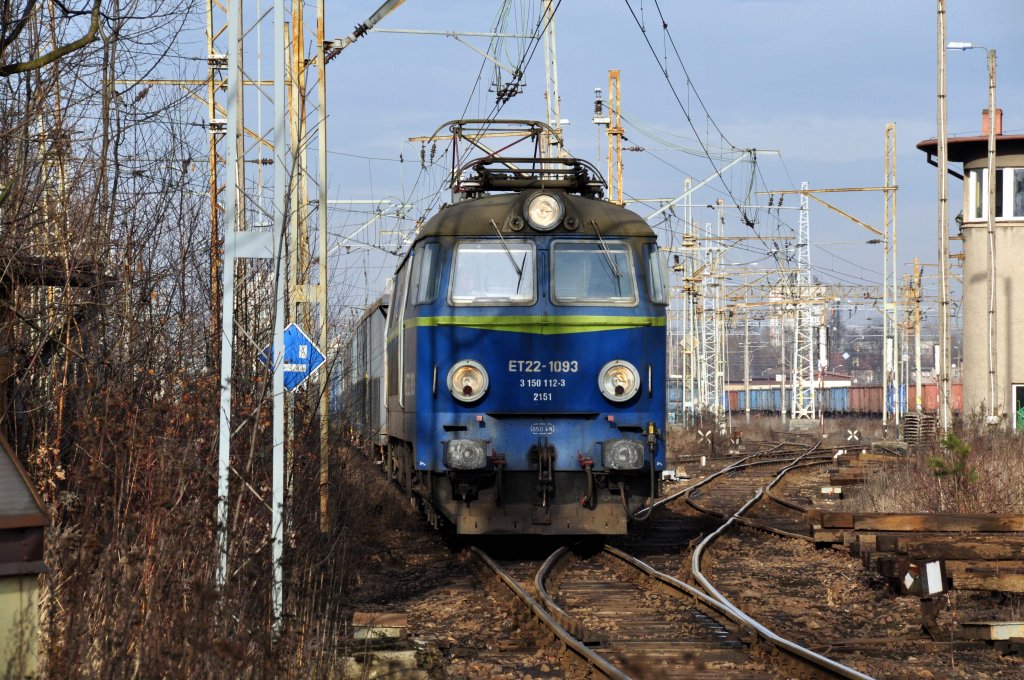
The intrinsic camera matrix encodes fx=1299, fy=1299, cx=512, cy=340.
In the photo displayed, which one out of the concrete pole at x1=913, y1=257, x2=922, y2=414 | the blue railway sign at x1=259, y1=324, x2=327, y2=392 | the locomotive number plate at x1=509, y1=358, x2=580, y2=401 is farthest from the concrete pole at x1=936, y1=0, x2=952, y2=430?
the blue railway sign at x1=259, y1=324, x2=327, y2=392

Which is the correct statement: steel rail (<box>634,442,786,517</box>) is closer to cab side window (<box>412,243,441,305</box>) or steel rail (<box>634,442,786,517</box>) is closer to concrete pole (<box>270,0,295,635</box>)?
cab side window (<box>412,243,441,305</box>)

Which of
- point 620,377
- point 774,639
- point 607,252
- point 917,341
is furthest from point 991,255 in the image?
point 774,639

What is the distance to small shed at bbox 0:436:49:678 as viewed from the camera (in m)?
4.44

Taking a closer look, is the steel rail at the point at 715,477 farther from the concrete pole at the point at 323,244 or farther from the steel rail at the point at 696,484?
the concrete pole at the point at 323,244

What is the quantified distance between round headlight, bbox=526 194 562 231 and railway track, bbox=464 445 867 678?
313 centimetres

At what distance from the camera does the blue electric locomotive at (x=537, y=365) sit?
38.6 ft

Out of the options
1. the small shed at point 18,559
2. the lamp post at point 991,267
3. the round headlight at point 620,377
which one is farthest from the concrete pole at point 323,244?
the lamp post at point 991,267

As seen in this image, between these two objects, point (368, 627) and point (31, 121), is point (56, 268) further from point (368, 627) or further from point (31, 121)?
point (368, 627)

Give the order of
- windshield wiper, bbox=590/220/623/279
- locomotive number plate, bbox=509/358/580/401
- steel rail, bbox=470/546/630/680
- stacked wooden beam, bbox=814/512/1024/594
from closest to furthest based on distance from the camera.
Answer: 1. steel rail, bbox=470/546/630/680
2. stacked wooden beam, bbox=814/512/1024/594
3. locomotive number plate, bbox=509/358/580/401
4. windshield wiper, bbox=590/220/623/279

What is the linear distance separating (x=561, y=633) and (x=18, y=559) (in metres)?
4.68

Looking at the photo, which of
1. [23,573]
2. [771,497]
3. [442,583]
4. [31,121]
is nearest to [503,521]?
[442,583]

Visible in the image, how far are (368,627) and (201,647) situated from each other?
8.19 feet

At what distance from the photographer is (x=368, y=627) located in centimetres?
759

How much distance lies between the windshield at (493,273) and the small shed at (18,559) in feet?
24.8
